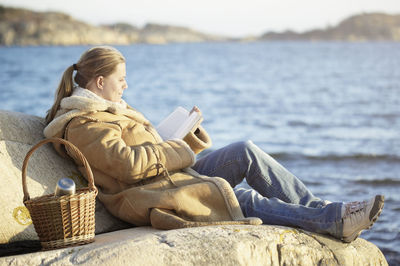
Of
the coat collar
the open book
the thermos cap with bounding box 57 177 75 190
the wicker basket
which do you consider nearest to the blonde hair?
the coat collar

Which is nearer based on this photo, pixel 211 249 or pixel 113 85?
pixel 211 249

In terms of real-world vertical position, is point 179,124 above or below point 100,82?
below

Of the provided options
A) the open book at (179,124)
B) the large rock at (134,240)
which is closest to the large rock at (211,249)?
the large rock at (134,240)

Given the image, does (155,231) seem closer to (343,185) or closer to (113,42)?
(343,185)

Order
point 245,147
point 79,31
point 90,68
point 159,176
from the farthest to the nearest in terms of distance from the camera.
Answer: point 79,31, point 245,147, point 90,68, point 159,176

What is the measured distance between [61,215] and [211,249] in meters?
0.86

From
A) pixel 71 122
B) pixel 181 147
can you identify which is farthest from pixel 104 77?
pixel 181 147

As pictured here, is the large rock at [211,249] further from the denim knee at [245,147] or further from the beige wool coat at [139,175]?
the denim knee at [245,147]

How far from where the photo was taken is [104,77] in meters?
3.89

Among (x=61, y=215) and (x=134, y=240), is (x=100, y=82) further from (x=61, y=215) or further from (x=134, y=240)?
(x=134, y=240)

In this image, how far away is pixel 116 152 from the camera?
3541mm

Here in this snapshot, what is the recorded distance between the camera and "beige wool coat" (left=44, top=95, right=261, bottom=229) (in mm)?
3557

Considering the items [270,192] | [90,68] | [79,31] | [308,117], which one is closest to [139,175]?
[90,68]

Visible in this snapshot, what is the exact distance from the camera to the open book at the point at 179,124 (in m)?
4.20
